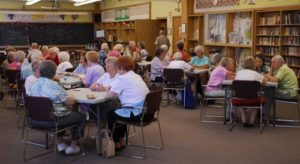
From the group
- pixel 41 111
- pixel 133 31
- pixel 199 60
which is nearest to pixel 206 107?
pixel 199 60

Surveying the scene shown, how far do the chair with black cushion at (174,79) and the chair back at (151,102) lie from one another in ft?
9.11

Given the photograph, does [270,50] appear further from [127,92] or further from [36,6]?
[36,6]

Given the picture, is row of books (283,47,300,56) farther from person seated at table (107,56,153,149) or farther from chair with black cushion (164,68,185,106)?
person seated at table (107,56,153,149)

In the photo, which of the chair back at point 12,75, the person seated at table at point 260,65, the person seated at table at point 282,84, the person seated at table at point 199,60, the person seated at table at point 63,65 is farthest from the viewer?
the person seated at table at point 199,60

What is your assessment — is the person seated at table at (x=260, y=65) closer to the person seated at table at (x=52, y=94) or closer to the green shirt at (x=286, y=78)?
the green shirt at (x=286, y=78)

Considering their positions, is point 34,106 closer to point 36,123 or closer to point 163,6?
point 36,123

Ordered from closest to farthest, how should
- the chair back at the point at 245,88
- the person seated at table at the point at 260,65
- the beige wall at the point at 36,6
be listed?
1. the chair back at the point at 245,88
2. the person seated at table at the point at 260,65
3. the beige wall at the point at 36,6

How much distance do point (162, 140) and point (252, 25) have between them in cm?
563

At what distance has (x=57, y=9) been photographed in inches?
719

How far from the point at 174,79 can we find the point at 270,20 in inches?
138

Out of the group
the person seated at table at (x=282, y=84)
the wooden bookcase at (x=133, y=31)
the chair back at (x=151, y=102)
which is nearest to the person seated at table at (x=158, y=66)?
the person seated at table at (x=282, y=84)

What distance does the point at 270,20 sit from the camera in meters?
9.23

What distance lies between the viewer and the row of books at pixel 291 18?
855 cm

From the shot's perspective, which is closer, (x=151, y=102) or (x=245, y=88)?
(x=151, y=102)
